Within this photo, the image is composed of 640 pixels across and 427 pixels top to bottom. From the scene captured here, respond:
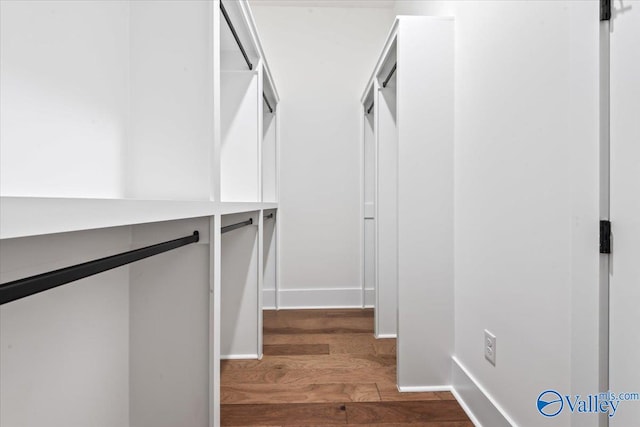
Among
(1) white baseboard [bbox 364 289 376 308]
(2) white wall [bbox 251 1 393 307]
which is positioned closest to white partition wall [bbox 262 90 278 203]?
(2) white wall [bbox 251 1 393 307]

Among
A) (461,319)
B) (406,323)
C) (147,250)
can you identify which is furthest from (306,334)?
(147,250)

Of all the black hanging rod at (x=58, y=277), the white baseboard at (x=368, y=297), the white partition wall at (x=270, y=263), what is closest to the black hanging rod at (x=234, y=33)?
the black hanging rod at (x=58, y=277)

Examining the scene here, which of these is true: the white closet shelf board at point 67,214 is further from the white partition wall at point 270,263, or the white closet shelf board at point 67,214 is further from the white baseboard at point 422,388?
the white partition wall at point 270,263

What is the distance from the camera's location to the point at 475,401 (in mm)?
1291

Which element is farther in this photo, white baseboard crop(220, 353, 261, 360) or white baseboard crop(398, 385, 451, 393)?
white baseboard crop(220, 353, 261, 360)

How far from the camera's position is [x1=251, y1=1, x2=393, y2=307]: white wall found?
2.78 m

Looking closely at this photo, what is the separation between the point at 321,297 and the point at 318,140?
129cm

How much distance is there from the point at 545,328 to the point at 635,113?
1.90ft

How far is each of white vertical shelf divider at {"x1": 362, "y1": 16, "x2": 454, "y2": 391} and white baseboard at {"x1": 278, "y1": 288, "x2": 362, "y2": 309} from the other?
1.27 m

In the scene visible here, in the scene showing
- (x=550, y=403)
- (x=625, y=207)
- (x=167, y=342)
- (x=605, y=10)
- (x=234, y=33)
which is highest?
(x=234, y=33)

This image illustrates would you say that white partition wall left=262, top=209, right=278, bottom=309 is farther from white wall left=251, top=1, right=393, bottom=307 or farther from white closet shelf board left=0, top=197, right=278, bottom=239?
white closet shelf board left=0, top=197, right=278, bottom=239

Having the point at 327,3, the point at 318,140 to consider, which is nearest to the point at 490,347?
the point at 318,140

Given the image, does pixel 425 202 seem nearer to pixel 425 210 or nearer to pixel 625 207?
pixel 425 210

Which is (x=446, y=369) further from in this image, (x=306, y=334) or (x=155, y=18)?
(x=155, y=18)
